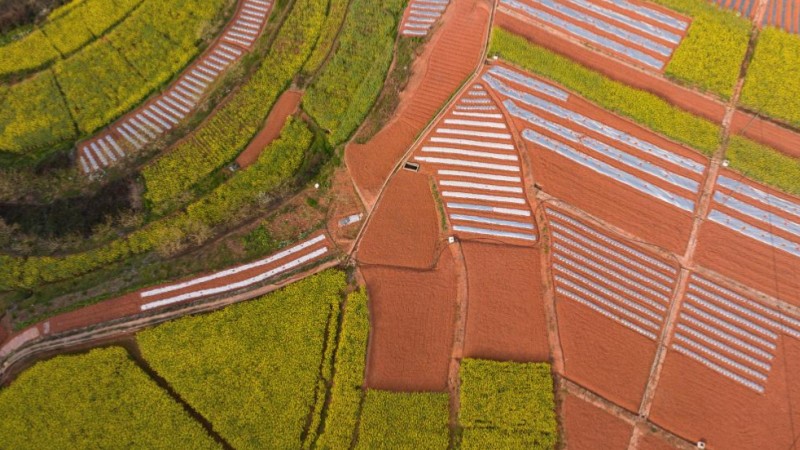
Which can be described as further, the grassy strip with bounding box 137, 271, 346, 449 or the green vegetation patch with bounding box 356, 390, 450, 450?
the grassy strip with bounding box 137, 271, 346, 449

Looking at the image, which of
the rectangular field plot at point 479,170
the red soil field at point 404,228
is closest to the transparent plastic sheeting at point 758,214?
the rectangular field plot at point 479,170

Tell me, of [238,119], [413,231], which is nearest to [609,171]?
[413,231]

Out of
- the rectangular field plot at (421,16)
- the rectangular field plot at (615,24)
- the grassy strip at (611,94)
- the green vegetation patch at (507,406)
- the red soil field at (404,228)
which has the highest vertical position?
the rectangular field plot at (615,24)

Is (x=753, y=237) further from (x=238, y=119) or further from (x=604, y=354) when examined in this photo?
(x=238, y=119)

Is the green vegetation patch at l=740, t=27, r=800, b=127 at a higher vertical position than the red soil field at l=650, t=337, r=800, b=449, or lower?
higher

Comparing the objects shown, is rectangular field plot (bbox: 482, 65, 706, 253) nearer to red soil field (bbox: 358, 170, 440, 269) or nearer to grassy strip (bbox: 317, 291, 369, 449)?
red soil field (bbox: 358, 170, 440, 269)

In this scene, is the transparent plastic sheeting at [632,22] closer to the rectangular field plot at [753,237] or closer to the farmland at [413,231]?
the farmland at [413,231]

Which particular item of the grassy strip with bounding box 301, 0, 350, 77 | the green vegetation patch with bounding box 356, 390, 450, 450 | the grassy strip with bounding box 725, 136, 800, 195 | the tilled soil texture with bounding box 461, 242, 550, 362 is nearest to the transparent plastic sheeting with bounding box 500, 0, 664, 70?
the grassy strip with bounding box 725, 136, 800, 195
